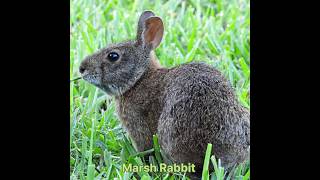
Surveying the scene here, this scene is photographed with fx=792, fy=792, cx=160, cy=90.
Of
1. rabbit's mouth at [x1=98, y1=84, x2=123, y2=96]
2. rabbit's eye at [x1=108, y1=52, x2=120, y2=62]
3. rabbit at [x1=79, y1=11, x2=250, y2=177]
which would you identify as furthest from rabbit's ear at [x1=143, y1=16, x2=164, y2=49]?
rabbit's mouth at [x1=98, y1=84, x2=123, y2=96]

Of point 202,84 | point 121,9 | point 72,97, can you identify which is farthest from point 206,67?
point 121,9

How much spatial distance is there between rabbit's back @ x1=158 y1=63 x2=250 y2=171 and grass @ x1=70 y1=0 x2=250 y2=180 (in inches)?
3.2

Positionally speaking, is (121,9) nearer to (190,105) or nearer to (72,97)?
(72,97)

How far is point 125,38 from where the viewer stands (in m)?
4.66

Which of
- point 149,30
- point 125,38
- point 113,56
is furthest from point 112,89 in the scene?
point 125,38

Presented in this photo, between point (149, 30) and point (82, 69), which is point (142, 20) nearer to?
point (149, 30)

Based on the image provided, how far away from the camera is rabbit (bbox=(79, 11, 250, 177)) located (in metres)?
3.83

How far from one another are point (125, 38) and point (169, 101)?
0.85m

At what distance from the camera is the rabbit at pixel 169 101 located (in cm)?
383

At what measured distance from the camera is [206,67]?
13.1 feet

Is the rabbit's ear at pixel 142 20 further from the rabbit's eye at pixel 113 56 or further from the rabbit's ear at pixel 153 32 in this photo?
the rabbit's eye at pixel 113 56

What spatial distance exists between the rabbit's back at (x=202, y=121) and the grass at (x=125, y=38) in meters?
0.08

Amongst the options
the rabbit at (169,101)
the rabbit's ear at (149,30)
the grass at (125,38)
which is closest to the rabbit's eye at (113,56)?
the rabbit at (169,101)

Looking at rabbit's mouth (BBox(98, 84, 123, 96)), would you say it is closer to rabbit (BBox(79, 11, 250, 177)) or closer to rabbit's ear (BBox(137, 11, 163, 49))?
rabbit (BBox(79, 11, 250, 177))
